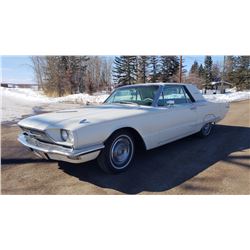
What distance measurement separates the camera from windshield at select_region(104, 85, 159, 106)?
426 cm

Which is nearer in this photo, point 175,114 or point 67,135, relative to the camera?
point 67,135

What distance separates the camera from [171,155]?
420 centimetres

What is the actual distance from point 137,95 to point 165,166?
1579mm

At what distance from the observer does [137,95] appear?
174 inches

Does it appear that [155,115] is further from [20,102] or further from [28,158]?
[20,102]

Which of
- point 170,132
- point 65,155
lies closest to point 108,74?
point 170,132

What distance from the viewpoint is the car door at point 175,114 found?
404cm

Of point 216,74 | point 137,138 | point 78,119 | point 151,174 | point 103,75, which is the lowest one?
point 151,174

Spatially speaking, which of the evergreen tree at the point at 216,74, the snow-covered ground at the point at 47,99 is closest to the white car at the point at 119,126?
the snow-covered ground at the point at 47,99

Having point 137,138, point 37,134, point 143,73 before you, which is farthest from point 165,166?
point 143,73

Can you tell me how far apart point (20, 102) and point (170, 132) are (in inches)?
486

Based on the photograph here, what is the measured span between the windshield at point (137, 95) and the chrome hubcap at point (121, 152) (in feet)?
3.30

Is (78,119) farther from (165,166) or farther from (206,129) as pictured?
(206,129)

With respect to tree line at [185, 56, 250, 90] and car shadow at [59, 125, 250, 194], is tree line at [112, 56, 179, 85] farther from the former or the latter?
car shadow at [59, 125, 250, 194]
